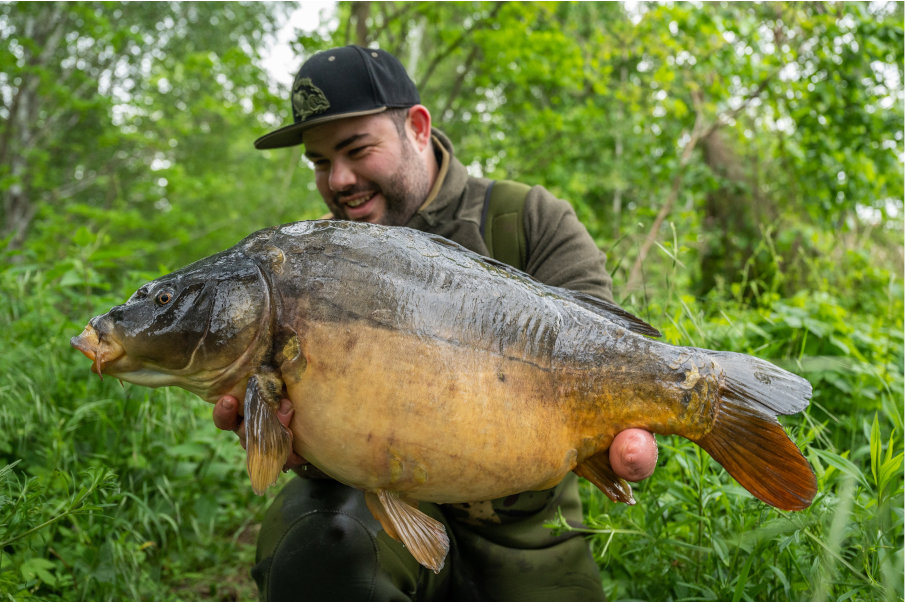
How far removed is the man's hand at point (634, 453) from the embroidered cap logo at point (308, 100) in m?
1.45

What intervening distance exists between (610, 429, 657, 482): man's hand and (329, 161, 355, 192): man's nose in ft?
4.41

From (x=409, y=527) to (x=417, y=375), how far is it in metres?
0.36

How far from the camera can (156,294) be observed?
1.41m

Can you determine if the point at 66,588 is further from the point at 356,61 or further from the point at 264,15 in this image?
the point at 264,15

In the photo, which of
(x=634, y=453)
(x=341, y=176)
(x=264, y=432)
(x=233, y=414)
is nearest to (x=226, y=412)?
(x=233, y=414)

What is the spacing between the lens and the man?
184 cm

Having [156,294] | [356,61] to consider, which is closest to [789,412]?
[156,294]

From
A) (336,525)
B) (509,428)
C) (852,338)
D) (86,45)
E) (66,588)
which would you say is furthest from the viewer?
(86,45)

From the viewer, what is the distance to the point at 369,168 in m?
2.26

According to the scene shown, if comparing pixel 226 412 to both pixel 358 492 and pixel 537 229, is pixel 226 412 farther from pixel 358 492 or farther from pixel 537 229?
pixel 537 229

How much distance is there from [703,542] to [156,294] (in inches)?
68.8

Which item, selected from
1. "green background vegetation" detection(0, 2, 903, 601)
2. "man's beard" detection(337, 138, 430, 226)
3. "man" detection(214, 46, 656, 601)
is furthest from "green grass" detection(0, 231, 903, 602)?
"man's beard" detection(337, 138, 430, 226)

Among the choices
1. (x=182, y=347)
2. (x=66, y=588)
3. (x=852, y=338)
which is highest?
(x=182, y=347)

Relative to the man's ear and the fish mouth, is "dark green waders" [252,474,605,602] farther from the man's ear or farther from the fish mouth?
the man's ear
